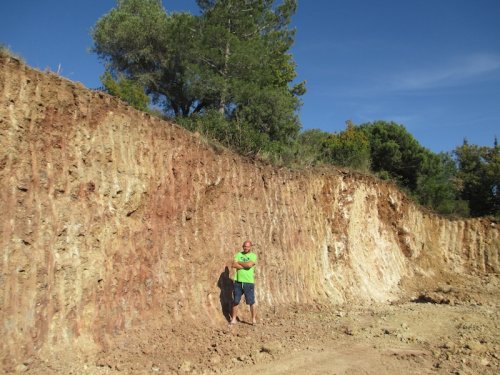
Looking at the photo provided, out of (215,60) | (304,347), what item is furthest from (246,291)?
(215,60)

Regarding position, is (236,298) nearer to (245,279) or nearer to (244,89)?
(245,279)

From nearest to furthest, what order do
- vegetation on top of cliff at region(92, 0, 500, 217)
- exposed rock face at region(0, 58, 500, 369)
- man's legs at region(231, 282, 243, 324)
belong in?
exposed rock face at region(0, 58, 500, 369)
man's legs at region(231, 282, 243, 324)
vegetation on top of cliff at region(92, 0, 500, 217)

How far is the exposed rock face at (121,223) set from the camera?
20.8 feet

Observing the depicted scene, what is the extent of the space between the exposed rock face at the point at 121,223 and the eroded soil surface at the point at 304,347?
1.28 ft

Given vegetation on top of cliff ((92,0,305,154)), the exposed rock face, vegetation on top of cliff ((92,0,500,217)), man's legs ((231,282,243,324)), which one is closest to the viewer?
the exposed rock face

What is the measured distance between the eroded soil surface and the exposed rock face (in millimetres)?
391

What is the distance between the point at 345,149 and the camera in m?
20.7

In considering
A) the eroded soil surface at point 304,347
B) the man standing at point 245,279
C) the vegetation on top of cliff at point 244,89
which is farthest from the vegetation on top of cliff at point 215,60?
the eroded soil surface at point 304,347

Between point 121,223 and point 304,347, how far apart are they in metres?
4.24

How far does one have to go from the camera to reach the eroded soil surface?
21.7 ft

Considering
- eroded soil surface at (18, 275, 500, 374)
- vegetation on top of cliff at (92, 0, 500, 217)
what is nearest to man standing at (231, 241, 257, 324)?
eroded soil surface at (18, 275, 500, 374)

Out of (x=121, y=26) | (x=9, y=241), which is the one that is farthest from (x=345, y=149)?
(x=9, y=241)

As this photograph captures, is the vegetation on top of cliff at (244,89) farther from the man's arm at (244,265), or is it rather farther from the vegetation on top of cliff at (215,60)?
the man's arm at (244,265)

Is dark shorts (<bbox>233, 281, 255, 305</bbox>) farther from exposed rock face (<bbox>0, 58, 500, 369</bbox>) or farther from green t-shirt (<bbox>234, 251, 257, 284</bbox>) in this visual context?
exposed rock face (<bbox>0, 58, 500, 369</bbox>)
